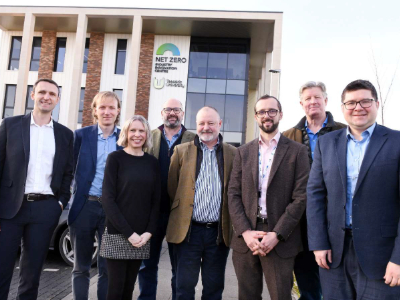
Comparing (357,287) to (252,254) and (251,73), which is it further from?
(251,73)

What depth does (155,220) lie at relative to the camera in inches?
136

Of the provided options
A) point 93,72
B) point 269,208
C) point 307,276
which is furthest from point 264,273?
point 93,72

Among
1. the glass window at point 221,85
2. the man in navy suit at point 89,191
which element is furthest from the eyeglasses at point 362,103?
the glass window at point 221,85

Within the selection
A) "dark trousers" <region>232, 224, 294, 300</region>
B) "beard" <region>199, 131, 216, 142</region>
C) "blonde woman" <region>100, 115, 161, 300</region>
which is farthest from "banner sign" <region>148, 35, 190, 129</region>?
"dark trousers" <region>232, 224, 294, 300</region>

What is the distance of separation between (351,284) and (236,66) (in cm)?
2067

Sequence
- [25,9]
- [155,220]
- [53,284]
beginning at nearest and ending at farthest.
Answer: [155,220]
[53,284]
[25,9]

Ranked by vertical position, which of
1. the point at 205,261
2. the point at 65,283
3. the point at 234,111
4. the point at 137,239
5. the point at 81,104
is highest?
the point at 234,111

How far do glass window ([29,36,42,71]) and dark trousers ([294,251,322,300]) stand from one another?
24.3 m

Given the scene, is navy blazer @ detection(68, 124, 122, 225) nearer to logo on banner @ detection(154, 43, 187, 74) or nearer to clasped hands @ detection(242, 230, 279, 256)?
clasped hands @ detection(242, 230, 279, 256)

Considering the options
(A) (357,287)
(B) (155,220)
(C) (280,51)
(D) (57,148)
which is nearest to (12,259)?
(D) (57,148)

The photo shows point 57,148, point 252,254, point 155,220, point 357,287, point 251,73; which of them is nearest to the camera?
point 357,287

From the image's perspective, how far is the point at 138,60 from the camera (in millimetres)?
21031

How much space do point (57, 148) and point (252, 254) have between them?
2302 mm

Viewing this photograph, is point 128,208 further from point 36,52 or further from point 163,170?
point 36,52
